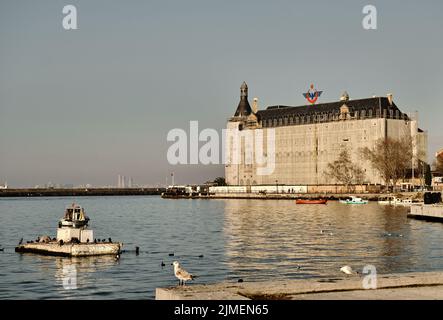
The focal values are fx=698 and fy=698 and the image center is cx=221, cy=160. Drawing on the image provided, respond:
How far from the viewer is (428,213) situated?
96.6m

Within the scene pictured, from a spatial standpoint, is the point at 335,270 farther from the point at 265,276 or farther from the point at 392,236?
the point at 392,236

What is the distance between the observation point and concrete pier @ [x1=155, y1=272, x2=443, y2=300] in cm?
1747

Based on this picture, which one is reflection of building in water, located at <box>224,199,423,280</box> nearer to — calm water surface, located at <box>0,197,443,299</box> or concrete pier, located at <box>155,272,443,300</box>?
calm water surface, located at <box>0,197,443,299</box>

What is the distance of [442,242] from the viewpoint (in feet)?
202

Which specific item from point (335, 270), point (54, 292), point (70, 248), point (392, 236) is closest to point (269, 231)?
point (392, 236)

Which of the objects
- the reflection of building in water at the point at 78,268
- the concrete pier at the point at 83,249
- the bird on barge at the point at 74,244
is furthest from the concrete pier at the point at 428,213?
the reflection of building in water at the point at 78,268

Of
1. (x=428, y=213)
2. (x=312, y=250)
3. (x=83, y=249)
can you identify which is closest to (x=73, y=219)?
(x=83, y=249)

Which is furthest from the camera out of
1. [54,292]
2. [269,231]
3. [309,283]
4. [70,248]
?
[269,231]

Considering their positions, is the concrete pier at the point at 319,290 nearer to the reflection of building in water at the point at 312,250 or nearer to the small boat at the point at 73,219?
the reflection of building in water at the point at 312,250

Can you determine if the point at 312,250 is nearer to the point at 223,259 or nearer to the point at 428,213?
the point at 223,259

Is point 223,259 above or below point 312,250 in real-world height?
below

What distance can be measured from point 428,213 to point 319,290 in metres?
82.2
